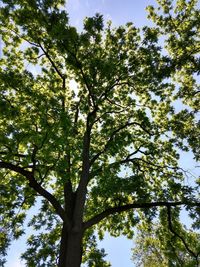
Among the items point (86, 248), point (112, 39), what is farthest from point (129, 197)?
point (112, 39)

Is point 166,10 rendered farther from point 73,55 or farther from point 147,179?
point 147,179

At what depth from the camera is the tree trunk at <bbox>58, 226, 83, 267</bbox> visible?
34.6 ft

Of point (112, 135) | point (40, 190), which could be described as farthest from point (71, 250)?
point (112, 135)

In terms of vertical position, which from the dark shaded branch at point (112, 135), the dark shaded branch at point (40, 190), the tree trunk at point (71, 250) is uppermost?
the dark shaded branch at point (112, 135)

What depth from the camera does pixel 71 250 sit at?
1074 cm

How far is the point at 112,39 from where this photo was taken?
50.5ft

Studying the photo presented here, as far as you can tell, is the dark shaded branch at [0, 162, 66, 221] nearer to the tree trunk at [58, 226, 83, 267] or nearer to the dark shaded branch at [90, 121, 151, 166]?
the tree trunk at [58, 226, 83, 267]

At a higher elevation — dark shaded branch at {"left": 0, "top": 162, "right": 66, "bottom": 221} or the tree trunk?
dark shaded branch at {"left": 0, "top": 162, "right": 66, "bottom": 221}

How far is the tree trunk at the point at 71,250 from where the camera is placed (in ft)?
34.6

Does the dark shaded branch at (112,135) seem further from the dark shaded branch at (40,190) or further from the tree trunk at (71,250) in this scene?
the tree trunk at (71,250)

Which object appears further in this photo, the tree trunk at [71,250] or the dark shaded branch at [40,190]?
the dark shaded branch at [40,190]

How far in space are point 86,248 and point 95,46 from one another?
9851 mm

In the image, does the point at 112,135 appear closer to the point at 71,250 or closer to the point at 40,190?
the point at 40,190

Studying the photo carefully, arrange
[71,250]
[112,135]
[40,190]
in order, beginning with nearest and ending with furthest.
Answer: [71,250], [40,190], [112,135]
